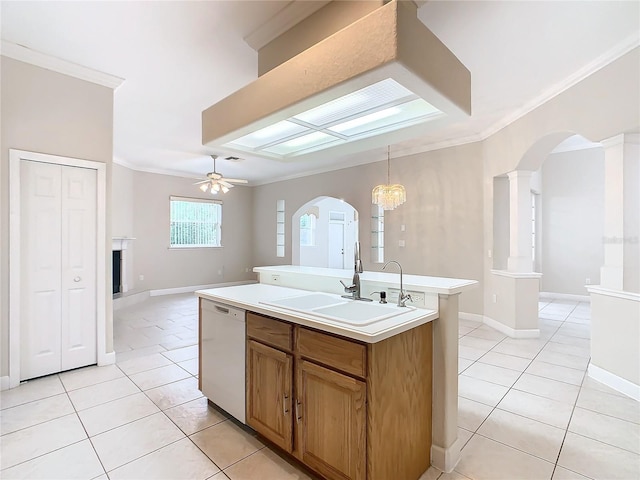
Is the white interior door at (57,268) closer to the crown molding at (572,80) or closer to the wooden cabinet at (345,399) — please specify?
the wooden cabinet at (345,399)

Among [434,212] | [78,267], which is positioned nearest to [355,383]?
[78,267]

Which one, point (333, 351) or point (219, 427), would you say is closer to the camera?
point (333, 351)

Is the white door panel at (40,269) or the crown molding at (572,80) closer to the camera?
the crown molding at (572,80)

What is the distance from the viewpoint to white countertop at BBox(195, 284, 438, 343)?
4.90ft

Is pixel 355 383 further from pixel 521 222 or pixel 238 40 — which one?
pixel 521 222

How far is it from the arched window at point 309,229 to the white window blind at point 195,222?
8.24 ft

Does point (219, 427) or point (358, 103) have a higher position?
point (358, 103)

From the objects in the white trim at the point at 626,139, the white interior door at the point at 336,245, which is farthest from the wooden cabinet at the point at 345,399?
the white interior door at the point at 336,245

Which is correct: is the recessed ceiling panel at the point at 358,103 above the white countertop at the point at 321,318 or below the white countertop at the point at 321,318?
above

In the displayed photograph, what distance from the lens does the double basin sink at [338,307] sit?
1.91 metres

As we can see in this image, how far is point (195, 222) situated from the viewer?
820 cm

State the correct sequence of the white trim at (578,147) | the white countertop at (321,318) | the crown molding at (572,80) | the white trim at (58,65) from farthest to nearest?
the white trim at (578,147), the white trim at (58,65), the crown molding at (572,80), the white countertop at (321,318)

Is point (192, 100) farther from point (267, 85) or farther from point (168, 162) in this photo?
point (168, 162)

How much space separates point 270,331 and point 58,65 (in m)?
3.14
